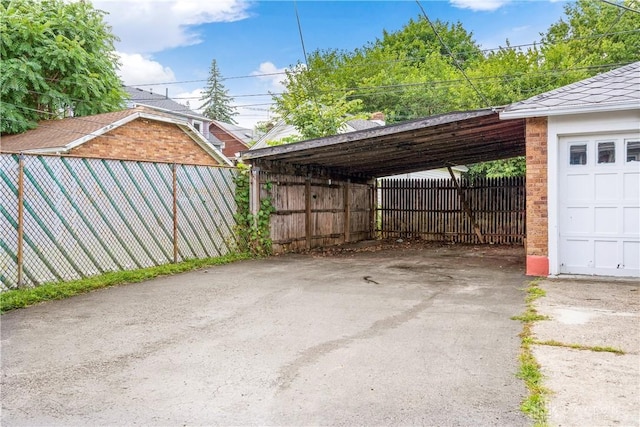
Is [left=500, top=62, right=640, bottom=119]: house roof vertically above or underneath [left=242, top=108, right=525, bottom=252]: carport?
above

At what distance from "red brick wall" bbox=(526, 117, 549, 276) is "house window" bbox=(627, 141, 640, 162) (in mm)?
1107

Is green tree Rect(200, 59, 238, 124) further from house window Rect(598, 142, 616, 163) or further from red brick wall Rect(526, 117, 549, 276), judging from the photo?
house window Rect(598, 142, 616, 163)

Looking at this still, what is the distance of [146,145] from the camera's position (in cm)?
1391

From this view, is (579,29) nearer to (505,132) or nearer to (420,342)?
(505,132)

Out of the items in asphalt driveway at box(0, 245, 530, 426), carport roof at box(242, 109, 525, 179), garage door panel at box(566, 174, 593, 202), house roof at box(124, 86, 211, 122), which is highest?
house roof at box(124, 86, 211, 122)

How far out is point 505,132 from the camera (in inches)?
372

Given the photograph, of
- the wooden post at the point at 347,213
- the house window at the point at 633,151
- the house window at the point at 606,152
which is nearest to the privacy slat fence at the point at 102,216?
the wooden post at the point at 347,213

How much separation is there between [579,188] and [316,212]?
648cm

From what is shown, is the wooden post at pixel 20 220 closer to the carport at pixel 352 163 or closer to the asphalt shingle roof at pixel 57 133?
the carport at pixel 352 163

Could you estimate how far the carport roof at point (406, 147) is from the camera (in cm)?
825

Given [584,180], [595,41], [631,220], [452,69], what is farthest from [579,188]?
[452,69]

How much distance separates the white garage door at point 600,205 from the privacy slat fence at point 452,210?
6.05m

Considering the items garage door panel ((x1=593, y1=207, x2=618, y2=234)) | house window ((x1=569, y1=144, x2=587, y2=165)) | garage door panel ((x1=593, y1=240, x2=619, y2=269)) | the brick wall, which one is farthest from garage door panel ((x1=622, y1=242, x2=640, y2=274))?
the brick wall

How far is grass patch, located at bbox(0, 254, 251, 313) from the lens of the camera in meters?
5.53
